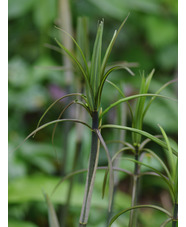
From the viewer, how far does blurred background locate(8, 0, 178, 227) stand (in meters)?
0.58

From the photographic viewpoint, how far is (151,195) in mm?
920

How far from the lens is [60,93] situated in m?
0.89

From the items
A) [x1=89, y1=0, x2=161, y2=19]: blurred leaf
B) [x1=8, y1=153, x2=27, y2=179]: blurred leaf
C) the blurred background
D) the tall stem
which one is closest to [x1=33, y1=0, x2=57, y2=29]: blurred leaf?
the blurred background

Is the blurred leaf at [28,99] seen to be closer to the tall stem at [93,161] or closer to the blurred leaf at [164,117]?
the blurred leaf at [164,117]

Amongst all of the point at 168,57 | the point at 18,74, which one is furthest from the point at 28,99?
the point at 168,57

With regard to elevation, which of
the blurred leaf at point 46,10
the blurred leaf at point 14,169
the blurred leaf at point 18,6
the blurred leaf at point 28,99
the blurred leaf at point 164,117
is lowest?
the blurred leaf at point 14,169

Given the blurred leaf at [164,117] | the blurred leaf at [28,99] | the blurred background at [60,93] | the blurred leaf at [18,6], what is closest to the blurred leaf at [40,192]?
the blurred background at [60,93]

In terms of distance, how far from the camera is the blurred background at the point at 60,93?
58 centimetres

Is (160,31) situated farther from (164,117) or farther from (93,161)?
(93,161)

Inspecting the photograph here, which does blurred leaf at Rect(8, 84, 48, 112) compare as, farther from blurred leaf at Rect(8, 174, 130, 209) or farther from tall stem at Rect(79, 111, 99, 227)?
tall stem at Rect(79, 111, 99, 227)

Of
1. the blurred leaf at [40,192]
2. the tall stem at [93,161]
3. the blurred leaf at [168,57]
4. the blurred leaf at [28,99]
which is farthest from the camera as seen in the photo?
the blurred leaf at [168,57]

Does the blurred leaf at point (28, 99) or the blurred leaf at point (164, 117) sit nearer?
the blurred leaf at point (28, 99)
